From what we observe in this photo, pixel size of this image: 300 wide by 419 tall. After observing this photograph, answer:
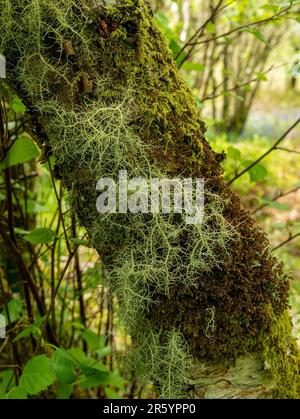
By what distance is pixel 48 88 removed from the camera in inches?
37.0

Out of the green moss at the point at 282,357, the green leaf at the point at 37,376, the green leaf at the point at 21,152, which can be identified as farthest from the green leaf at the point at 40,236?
the green moss at the point at 282,357

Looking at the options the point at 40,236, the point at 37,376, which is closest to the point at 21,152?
the point at 40,236

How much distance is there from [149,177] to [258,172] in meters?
0.70

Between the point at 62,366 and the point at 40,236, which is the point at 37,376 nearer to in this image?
the point at 62,366

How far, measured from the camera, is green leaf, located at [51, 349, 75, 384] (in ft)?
3.76

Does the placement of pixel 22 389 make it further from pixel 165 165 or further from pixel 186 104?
pixel 186 104

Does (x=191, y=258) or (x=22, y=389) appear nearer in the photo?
(x=191, y=258)

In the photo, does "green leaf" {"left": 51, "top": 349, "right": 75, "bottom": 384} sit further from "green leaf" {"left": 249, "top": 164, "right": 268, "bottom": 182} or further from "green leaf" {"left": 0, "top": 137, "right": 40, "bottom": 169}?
"green leaf" {"left": 249, "top": 164, "right": 268, "bottom": 182}

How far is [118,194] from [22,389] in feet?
1.70

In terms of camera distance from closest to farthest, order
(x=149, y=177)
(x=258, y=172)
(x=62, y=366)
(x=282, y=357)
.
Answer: (x=149, y=177) → (x=282, y=357) → (x=62, y=366) → (x=258, y=172)

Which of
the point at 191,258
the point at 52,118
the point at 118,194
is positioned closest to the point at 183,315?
the point at 191,258

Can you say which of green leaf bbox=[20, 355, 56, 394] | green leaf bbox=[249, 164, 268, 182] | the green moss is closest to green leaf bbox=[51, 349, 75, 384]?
green leaf bbox=[20, 355, 56, 394]

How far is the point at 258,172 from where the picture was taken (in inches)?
59.9

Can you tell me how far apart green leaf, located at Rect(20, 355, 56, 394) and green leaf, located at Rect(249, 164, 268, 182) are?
2.93ft
